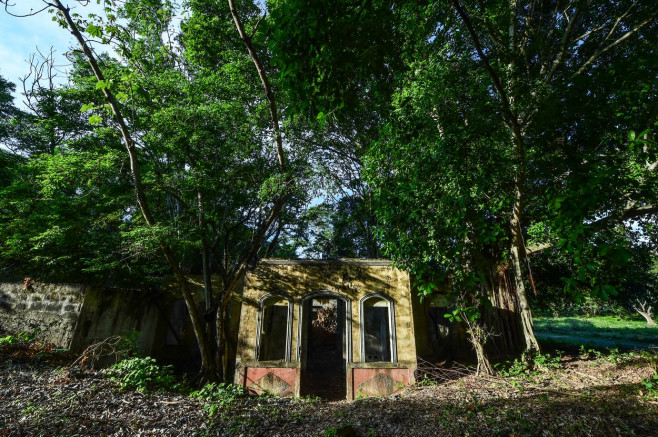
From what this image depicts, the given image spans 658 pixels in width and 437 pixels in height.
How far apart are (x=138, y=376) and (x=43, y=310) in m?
5.56

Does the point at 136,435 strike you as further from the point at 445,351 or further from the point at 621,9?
the point at 621,9

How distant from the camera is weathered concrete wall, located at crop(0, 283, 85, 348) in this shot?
8258 millimetres

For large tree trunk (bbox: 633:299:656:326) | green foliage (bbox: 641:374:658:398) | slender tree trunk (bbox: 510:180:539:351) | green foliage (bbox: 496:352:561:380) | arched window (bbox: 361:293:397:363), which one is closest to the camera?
green foliage (bbox: 641:374:658:398)

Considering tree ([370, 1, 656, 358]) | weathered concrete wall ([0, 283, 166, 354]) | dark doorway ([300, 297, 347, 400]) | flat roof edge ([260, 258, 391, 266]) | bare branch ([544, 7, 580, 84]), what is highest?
bare branch ([544, 7, 580, 84])

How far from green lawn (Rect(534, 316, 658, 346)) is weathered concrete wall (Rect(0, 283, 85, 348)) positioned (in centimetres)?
2491

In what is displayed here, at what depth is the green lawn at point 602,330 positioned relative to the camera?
1958cm

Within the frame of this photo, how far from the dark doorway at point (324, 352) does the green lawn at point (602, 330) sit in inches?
575

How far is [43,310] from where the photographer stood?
8453 mm

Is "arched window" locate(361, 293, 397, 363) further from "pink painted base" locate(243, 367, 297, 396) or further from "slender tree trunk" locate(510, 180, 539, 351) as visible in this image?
"slender tree trunk" locate(510, 180, 539, 351)

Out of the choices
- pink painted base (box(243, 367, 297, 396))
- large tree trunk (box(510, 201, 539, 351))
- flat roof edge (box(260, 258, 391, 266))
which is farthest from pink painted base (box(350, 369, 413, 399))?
large tree trunk (box(510, 201, 539, 351))

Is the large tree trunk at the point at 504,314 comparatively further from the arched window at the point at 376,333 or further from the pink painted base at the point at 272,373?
the pink painted base at the point at 272,373

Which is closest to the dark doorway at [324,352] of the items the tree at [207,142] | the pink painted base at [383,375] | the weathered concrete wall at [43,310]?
the pink painted base at [383,375]

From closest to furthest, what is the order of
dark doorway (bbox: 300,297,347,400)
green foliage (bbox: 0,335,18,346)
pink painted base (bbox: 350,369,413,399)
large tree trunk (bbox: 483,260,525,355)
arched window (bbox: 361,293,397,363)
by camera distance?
green foliage (bbox: 0,335,18,346) < pink painted base (bbox: 350,369,413,399) < large tree trunk (bbox: 483,260,525,355) < dark doorway (bbox: 300,297,347,400) < arched window (bbox: 361,293,397,363)

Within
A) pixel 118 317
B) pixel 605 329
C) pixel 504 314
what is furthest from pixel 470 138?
pixel 605 329
